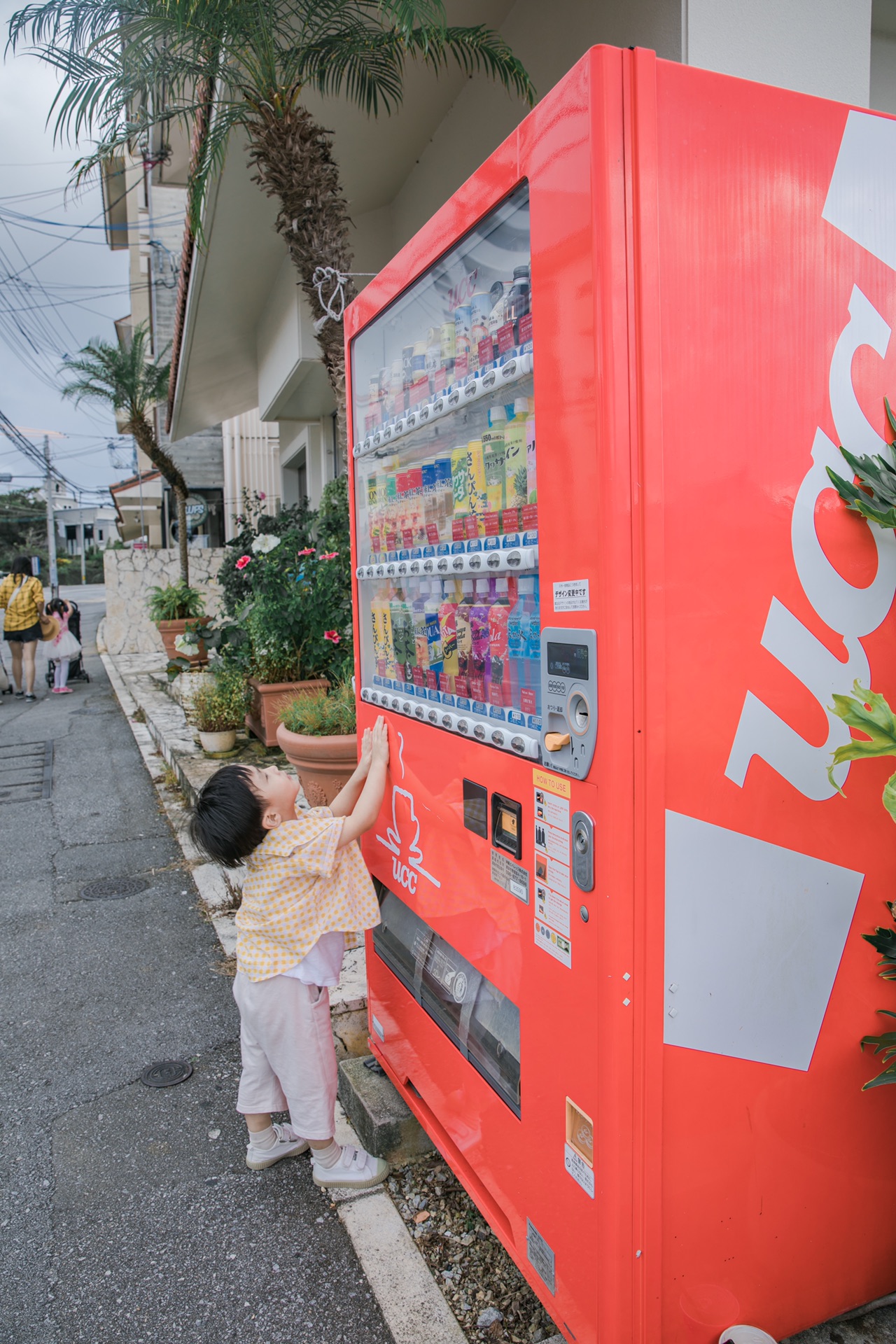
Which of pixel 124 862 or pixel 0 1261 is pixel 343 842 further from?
pixel 124 862

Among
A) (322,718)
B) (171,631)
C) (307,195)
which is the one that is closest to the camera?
(322,718)

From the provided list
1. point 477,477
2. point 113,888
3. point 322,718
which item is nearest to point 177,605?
point 113,888

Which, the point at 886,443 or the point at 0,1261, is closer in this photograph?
the point at 886,443

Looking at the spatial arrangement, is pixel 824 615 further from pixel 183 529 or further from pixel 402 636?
pixel 183 529

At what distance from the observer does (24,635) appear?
36.5 feet

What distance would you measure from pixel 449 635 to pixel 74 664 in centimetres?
1193

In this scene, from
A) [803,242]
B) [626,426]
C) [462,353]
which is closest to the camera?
[626,426]

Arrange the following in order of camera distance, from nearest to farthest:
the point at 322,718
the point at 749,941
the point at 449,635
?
1. the point at 749,941
2. the point at 449,635
3. the point at 322,718

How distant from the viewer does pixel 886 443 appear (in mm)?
1544

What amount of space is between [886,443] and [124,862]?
4916mm

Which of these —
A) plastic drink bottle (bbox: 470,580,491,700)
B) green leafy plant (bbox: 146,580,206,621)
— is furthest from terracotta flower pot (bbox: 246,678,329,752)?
green leafy plant (bbox: 146,580,206,621)

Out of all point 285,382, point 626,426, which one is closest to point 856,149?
point 626,426

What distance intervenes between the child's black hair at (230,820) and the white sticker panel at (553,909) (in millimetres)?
895

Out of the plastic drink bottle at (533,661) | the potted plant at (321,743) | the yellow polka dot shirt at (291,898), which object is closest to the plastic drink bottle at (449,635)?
the plastic drink bottle at (533,661)
